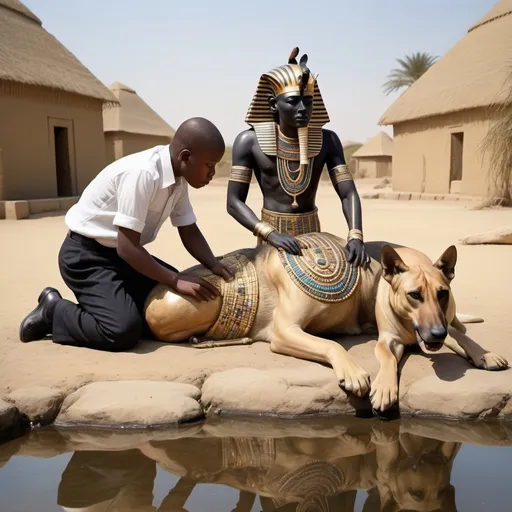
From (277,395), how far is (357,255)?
3.45ft

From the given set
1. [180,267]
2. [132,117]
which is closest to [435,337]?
[180,267]

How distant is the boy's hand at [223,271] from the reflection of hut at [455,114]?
11853mm

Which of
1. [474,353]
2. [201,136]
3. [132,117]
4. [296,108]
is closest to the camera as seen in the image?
[474,353]

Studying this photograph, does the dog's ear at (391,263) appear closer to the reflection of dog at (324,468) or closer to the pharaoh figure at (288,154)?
the reflection of dog at (324,468)

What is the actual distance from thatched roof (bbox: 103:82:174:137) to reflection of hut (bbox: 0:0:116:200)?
689cm

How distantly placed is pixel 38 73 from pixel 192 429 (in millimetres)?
12156

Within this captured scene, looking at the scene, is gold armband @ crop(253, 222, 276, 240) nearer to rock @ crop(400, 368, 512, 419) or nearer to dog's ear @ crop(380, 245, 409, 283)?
dog's ear @ crop(380, 245, 409, 283)

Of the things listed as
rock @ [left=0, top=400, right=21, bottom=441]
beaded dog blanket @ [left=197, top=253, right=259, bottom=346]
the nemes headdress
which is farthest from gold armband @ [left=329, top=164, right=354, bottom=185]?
rock @ [left=0, top=400, right=21, bottom=441]

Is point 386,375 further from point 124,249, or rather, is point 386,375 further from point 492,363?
point 124,249

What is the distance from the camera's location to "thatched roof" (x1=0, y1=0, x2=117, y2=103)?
12734 millimetres

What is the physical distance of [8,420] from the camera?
2.79m

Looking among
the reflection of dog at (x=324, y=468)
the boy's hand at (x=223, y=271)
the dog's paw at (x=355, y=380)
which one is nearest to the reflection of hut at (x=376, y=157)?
the boy's hand at (x=223, y=271)

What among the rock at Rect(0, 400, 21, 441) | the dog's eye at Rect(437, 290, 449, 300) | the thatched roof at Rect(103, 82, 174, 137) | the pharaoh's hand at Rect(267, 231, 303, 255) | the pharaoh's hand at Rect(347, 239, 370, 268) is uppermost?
the thatched roof at Rect(103, 82, 174, 137)

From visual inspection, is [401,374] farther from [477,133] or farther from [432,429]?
[477,133]
